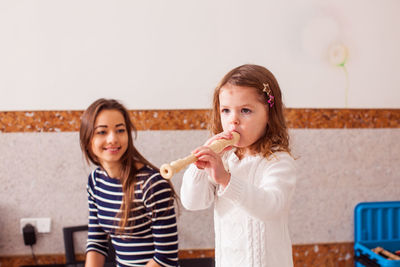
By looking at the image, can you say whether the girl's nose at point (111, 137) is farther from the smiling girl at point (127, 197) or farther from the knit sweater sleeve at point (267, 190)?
the knit sweater sleeve at point (267, 190)

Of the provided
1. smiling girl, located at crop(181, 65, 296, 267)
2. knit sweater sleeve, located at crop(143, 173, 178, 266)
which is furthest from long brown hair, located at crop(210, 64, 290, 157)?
knit sweater sleeve, located at crop(143, 173, 178, 266)

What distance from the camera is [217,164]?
0.66m

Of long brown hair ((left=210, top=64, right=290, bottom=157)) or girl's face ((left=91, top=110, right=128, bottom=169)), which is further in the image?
girl's face ((left=91, top=110, right=128, bottom=169))

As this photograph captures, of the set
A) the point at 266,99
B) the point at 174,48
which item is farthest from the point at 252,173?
the point at 174,48

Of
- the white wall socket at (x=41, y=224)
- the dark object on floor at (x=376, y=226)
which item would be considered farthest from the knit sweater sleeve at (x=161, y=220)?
the dark object on floor at (x=376, y=226)

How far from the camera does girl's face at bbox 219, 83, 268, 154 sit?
750mm

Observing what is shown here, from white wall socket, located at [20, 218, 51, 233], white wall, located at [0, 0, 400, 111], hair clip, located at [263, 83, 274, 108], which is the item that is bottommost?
white wall socket, located at [20, 218, 51, 233]

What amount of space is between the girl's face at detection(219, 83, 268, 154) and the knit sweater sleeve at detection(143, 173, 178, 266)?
423mm

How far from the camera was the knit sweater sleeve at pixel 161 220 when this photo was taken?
3.53 ft

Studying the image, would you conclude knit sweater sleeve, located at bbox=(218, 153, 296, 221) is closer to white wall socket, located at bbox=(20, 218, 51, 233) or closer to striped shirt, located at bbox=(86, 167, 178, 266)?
striped shirt, located at bbox=(86, 167, 178, 266)

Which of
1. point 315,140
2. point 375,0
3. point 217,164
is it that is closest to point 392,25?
point 375,0

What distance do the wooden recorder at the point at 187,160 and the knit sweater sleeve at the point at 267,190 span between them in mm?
68

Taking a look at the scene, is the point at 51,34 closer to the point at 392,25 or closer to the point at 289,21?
the point at 289,21

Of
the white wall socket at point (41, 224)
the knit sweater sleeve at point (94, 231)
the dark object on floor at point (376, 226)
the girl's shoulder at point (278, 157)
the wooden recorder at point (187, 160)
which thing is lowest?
the dark object on floor at point (376, 226)
